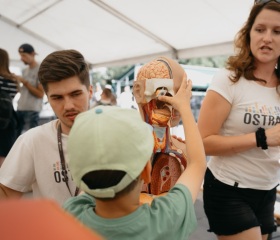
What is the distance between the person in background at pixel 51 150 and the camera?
999 millimetres

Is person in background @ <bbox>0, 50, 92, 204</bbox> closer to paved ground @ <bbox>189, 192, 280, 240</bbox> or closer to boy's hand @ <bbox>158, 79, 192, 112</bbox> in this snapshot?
boy's hand @ <bbox>158, 79, 192, 112</bbox>

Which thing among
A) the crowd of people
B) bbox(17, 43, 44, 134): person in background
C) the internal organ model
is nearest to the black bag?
bbox(17, 43, 44, 134): person in background

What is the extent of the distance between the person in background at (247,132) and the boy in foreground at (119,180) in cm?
43

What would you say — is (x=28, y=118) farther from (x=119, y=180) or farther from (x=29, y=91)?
(x=119, y=180)

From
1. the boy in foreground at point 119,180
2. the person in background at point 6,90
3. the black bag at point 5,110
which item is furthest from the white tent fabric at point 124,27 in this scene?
the boy in foreground at point 119,180

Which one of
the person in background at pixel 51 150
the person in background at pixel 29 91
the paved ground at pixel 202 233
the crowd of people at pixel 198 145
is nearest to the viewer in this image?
the crowd of people at pixel 198 145

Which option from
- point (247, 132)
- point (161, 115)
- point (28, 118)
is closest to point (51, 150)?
point (161, 115)

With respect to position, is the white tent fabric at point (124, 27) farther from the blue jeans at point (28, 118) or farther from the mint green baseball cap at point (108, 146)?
the mint green baseball cap at point (108, 146)

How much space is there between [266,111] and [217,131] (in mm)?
177

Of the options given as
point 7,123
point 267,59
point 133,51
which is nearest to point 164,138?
point 267,59

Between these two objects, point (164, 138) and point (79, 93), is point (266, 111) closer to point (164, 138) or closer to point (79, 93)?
point (164, 138)

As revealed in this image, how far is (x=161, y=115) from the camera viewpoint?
926 millimetres

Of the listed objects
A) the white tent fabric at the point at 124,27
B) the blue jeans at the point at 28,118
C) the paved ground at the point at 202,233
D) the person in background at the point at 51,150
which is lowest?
the paved ground at the point at 202,233

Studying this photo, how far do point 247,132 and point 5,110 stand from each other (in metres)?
1.49
